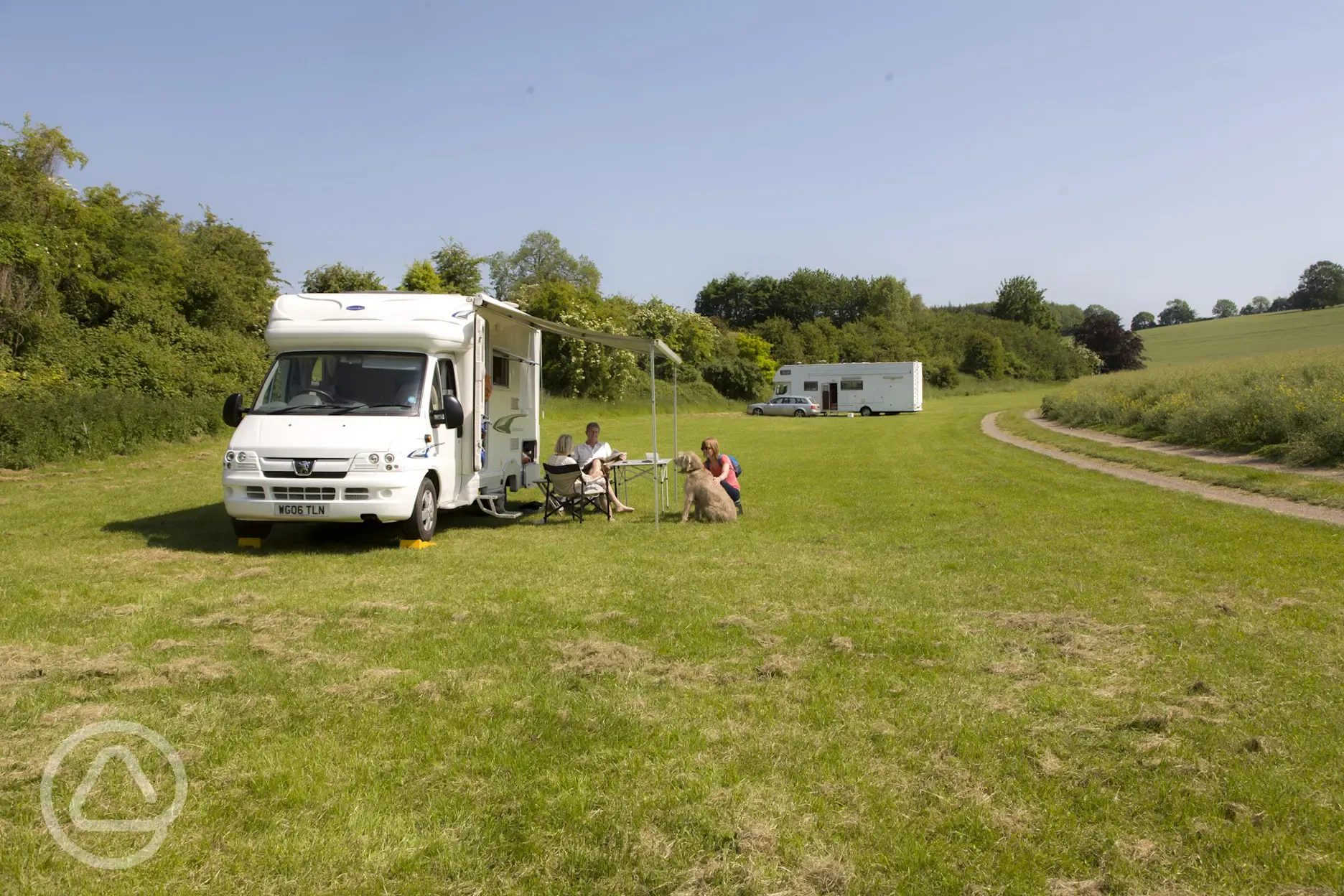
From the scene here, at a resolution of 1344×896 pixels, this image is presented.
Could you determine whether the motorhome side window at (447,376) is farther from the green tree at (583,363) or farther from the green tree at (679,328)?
the green tree at (679,328)

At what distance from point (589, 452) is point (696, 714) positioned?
7.97 m

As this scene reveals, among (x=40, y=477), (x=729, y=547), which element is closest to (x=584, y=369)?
(x=40, y=477)

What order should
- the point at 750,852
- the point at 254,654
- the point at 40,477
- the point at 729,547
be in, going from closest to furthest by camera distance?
1. the point at 750,852
2. the point at 254,654
3. the point at 729,547
4. the point at 40,477

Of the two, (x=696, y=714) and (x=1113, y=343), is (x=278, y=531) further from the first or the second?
(x=1113, y=343)

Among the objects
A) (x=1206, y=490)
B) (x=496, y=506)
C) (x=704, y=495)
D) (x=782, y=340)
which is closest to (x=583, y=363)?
(x=782, y=340)

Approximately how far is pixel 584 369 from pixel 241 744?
45620 mm

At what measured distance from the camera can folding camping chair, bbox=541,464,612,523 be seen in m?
11.7

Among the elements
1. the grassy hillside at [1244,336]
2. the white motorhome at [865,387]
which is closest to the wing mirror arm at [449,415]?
the white motorhome at [865,387]

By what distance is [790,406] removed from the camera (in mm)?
53188

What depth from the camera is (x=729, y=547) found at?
9719 millimetres

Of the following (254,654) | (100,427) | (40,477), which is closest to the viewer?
(254,654)

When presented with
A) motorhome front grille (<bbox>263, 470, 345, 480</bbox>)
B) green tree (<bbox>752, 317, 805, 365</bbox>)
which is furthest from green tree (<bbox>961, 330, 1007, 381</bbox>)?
motorhome front grille (<bbox>263, 470, 345, 480</bbox>)

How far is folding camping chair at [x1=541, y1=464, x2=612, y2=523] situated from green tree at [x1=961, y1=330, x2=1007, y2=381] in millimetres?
80225

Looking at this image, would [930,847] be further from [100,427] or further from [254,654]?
[100,427]
